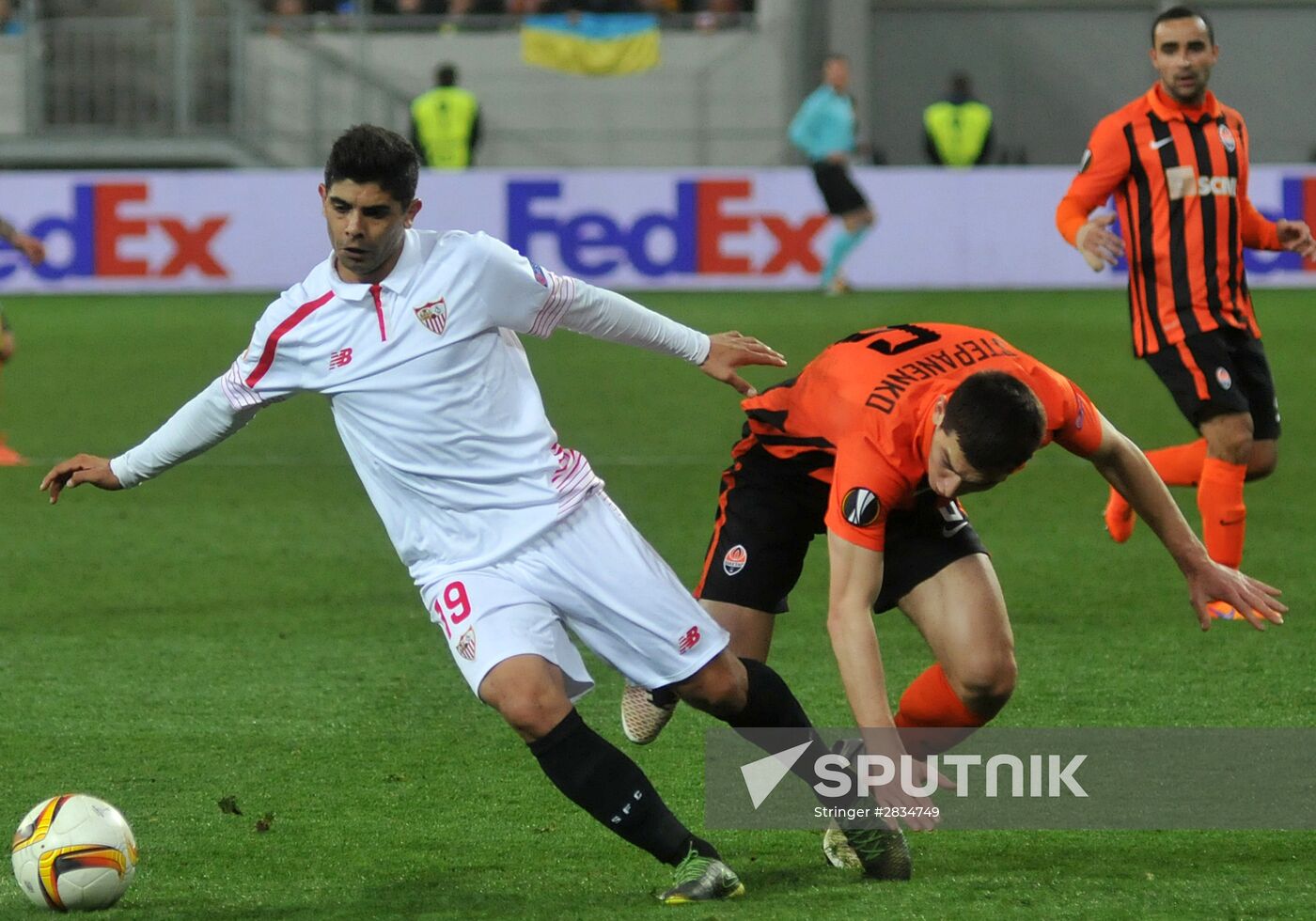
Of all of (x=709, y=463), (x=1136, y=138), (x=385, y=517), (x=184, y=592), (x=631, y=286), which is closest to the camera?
(x=385, y=517)

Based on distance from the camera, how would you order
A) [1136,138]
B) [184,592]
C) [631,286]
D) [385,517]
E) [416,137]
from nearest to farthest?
[385,517] → [1136,138] → [184,592] → [631,286] → [416,137]

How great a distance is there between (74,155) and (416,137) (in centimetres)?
Result: 371

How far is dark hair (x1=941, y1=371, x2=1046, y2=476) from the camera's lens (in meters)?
3.85

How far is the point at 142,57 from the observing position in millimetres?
21656

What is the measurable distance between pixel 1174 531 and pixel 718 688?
104 centimetres

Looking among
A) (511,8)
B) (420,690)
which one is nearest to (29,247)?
(420,690)

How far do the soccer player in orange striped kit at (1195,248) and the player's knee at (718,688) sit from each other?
2957 millimetres

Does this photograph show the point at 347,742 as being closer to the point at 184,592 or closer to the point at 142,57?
the point at 184,592

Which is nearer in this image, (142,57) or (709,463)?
(709,463)

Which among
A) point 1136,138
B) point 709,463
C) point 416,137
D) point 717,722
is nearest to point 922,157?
point 416,137

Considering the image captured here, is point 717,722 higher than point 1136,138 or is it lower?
lower

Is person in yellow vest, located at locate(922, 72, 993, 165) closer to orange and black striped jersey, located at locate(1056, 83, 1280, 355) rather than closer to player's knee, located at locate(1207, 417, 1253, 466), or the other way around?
orange and black striped jersey, located at locate(1056, 83, 1280, 355)

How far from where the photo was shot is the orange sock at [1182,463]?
7203 millimetres

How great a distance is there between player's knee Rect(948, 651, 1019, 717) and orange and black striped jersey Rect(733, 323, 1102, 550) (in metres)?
0.39
